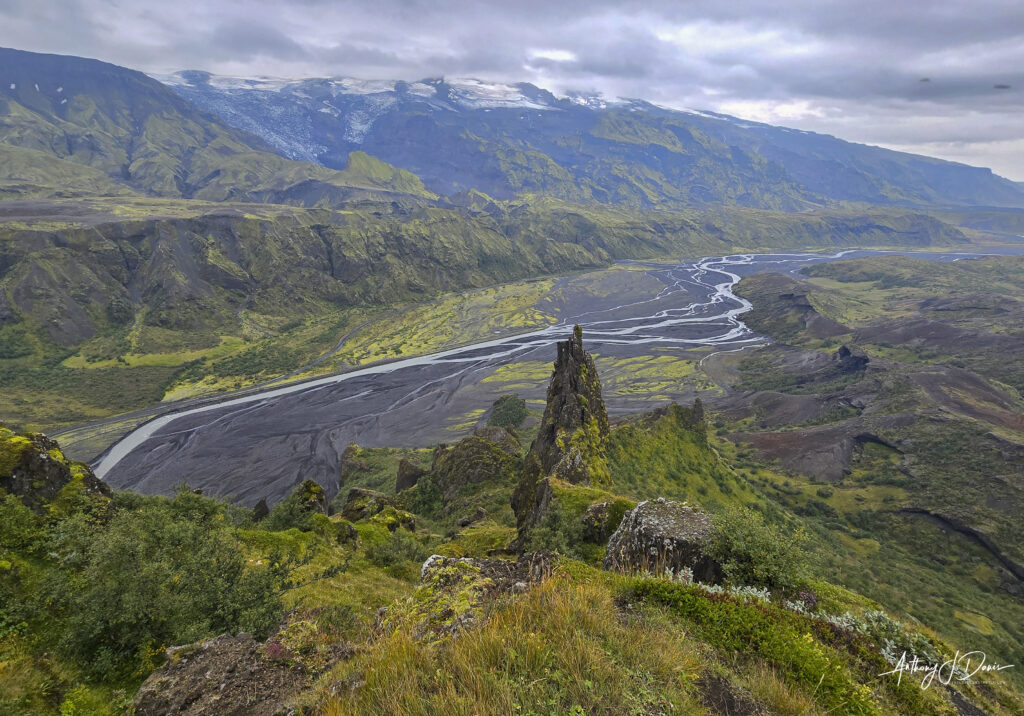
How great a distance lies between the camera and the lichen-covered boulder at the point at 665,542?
1015cm

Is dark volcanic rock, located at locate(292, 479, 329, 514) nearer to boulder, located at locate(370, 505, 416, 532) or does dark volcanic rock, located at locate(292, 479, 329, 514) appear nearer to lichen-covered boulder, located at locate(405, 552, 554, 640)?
boulder, located at locate(370, 505, 416, 532)

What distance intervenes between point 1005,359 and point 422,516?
139 m

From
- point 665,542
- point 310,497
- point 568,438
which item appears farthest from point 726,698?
point 568,438

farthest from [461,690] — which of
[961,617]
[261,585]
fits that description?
[961,617]

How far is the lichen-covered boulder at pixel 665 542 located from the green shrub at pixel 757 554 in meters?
0.58

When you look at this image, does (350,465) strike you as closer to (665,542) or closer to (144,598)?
(144,598)

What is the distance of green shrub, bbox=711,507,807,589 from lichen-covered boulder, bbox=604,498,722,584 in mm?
579

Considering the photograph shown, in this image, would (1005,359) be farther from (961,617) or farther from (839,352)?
(961,617)

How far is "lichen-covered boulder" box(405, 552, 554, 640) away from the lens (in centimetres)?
563

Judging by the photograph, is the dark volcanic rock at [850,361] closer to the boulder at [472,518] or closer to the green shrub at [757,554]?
the boulder at [472,518]

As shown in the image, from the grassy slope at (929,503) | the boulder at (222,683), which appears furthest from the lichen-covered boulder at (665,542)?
the grassy slope at (929,503)

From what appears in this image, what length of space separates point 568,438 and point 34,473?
2740 cm

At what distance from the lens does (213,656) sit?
21.5ft

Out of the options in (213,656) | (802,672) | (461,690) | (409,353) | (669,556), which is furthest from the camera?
(409,353)
